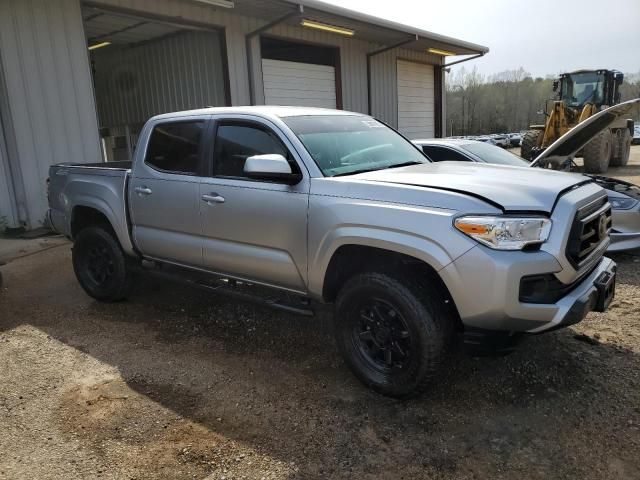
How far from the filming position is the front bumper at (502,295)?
2.80 m

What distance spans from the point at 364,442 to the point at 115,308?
11.1ft

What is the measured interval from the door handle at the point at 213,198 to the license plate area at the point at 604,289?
107 inches

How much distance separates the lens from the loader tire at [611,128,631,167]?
1934 cm

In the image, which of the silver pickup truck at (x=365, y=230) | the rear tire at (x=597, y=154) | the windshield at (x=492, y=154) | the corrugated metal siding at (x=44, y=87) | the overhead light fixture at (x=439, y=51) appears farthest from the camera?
the overhead light fixture at (x=439, y=51)

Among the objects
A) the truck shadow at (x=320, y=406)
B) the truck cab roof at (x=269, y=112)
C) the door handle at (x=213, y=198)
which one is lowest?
the truck shadow at (x=320, y=406)

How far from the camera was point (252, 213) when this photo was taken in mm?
3889

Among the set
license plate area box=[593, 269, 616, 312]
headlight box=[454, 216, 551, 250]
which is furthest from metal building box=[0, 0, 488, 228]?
license plate area box=[593, 269, 616, 312]

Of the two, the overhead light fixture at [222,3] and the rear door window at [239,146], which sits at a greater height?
the overhead light fixture at [222,3]

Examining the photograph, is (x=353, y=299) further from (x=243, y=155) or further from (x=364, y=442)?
(x=243, y=155)

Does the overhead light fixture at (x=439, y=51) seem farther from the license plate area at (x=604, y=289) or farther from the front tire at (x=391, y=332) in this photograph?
the front tire at (x=391, y=332)

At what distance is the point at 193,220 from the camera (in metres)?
4.36

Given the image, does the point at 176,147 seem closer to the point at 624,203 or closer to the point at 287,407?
the point at 287,407

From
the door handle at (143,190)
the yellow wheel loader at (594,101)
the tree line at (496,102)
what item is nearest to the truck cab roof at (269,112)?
the door handle at (143,190)

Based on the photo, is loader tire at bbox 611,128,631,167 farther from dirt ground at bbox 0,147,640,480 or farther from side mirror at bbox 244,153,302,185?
side mirror at bbox 244,153,302,185
